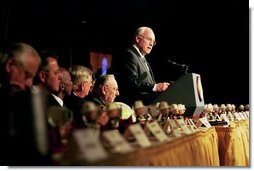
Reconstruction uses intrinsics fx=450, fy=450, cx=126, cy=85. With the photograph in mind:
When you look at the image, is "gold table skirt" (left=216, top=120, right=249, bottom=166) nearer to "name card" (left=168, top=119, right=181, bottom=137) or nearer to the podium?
the podium

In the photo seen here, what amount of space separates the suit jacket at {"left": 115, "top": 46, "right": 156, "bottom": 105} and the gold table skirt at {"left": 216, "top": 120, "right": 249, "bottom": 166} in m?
0.51

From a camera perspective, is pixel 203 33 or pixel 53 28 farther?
pixel 53 28

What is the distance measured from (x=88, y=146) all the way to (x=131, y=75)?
5.52 ft

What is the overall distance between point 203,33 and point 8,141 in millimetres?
1936

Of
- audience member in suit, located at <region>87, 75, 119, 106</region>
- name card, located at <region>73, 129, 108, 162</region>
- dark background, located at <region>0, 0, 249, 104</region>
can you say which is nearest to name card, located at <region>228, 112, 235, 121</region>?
dark background, located at <region>0, 0, 249, 104</region>

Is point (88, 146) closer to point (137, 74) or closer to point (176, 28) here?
point (137, 74)

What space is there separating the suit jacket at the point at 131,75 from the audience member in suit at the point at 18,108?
4.03ft

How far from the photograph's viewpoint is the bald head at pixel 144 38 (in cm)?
285

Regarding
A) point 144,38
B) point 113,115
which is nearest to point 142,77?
point 144,38

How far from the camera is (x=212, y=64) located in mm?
3059

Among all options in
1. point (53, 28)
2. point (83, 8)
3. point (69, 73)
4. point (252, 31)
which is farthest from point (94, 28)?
point (252, 31)

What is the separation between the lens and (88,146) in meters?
1.04

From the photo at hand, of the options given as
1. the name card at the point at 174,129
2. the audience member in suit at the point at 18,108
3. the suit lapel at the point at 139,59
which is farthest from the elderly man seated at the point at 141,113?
the suit lapel at the point at 139,59

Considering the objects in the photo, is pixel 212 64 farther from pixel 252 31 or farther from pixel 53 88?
pixel 53 88
